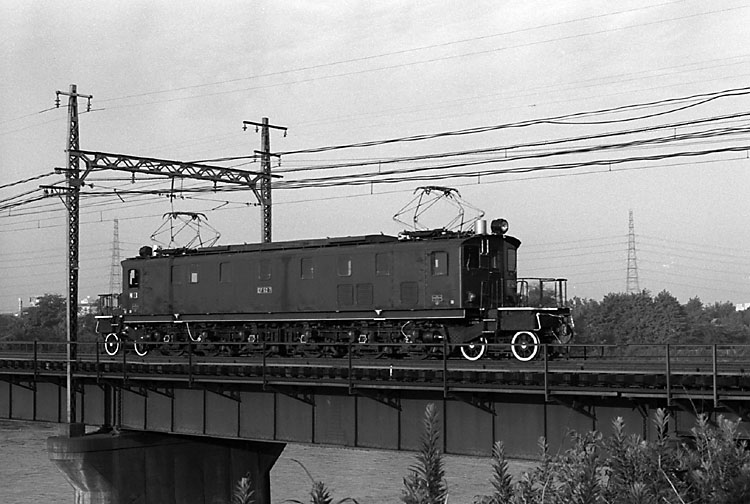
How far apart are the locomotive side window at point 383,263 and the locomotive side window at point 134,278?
12.8 metres

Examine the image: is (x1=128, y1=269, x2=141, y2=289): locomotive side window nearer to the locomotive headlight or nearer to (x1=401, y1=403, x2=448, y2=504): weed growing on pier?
the locomotive headlight

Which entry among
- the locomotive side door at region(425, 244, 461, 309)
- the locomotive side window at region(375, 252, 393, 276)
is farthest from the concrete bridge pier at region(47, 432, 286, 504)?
the locomotive side door at region(425, 244, 461, 309)

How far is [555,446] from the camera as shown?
21.5 meters

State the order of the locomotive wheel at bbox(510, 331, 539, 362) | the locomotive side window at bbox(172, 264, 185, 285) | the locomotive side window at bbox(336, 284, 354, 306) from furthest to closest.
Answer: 1. the locomotive side window at bbox(172, 264, 185, 285)
2. the locomotive side window at bbox(336, 284, 354, 306)
3. the locomotive wheel at bbox(510, 331, 539, 362)

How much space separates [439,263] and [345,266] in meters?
3.67

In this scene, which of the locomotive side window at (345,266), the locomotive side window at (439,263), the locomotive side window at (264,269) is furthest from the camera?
the locomotive side window at (264,269)

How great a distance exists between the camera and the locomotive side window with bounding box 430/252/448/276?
106 ft

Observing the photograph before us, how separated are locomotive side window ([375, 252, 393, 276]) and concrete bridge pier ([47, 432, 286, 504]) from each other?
7633 mm

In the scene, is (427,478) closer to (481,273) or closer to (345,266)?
(481,273)

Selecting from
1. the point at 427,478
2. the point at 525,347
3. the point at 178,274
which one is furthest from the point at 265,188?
the point at 427,478

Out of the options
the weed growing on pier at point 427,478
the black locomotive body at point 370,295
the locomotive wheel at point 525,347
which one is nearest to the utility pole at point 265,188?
the black locomotive body at point 370,295

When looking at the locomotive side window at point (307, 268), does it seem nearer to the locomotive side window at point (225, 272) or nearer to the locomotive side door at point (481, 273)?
the locomotive side window at point (225, 272)

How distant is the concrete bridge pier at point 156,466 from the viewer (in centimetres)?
3238

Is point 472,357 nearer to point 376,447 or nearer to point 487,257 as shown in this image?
point 487,257
